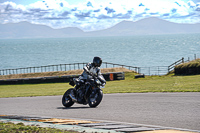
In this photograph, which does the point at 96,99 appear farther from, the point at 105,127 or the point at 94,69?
the point at 105,127

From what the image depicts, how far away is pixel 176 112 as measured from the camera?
984 cm

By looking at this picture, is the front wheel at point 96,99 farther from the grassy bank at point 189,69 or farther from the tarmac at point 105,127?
the grassy bank at point 189,69

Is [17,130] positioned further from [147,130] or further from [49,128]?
[147,130]

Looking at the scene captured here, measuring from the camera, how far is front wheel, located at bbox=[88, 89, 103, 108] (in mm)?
11711

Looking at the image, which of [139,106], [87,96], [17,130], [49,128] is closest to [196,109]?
[139,106]

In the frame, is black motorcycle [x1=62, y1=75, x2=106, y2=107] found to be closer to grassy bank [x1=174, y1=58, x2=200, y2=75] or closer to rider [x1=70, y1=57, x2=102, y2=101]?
rider [x1=70, y1=57, x2=102, y2=101]

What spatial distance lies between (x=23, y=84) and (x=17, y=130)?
106 feet

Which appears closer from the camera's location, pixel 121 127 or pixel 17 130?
pixel 17 130

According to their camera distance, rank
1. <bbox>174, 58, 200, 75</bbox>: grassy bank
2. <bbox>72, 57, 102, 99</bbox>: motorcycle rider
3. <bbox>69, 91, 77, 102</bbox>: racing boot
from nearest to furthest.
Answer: <bbox>72, 57, 102, 99</bbox>: motorcycle rider < <bbox>69, 91, 77, 102</bbox>: racing boot < <bbox>174, 58, 200, 75</bbox>: grassy bank

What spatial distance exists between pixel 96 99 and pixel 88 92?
425 millimetres

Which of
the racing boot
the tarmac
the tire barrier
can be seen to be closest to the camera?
the tarmac

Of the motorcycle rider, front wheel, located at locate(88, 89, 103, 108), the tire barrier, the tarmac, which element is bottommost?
the tire barrier

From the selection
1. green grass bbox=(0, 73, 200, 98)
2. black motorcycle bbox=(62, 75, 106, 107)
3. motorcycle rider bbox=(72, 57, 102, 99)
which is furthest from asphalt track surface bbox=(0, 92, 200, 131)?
green grass bbox=(0, 73, 200, 98)

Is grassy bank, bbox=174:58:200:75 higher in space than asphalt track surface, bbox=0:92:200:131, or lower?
higher
